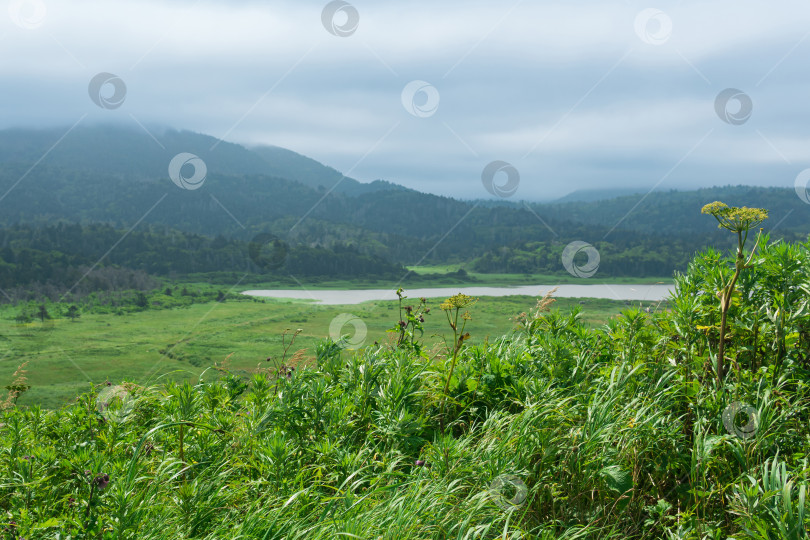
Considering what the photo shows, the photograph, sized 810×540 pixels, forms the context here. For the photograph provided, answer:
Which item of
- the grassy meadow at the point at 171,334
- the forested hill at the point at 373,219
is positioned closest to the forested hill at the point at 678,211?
the forested hill at the point at 373,219

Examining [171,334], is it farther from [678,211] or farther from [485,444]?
[678,211]

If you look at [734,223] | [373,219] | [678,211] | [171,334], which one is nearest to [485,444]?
[734,223]

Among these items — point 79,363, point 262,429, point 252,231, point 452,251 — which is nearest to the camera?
point 262,429

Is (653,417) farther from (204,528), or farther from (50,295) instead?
(50,295)

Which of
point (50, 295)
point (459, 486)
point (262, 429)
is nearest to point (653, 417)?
point (459, 486)

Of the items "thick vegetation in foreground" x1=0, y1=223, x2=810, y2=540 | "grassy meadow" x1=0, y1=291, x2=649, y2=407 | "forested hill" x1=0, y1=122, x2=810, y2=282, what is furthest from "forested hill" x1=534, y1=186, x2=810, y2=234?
"thick vegetation in foreground" x1=0, y1=223, x2=810, y2=540

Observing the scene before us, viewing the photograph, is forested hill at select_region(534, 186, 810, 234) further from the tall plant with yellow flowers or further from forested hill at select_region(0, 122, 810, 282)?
the tall plant with yellow flowers

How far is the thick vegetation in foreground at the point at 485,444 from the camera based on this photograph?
9.34ft

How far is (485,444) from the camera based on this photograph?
3580mm

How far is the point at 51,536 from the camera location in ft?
9.21

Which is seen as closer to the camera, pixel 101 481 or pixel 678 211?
pixel 101 481

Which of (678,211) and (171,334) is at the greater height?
(678,211)

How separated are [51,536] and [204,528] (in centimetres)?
76

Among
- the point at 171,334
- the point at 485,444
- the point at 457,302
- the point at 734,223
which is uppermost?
the point at 734,223
